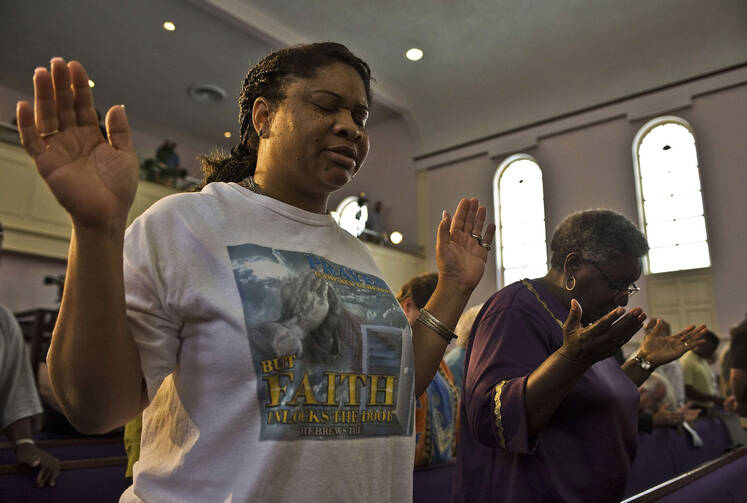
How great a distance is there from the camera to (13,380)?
224 cm

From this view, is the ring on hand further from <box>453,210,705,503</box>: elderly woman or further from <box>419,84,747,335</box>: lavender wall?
<box>419,84,747,335</box>: lavender wall

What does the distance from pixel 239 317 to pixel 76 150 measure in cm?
31

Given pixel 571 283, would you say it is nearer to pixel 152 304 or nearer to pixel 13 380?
pixel 152 304

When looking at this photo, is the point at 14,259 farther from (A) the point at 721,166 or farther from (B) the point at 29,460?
(A) the point at 721,166

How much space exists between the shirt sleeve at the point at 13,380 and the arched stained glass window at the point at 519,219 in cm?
918


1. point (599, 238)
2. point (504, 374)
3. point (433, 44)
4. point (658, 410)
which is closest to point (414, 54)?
point (433, 44)

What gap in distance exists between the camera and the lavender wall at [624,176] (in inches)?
347

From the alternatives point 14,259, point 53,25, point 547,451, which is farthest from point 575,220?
point 53,25

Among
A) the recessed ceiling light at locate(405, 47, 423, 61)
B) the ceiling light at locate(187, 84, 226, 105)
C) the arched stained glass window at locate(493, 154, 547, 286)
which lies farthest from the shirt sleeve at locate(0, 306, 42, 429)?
the ceiling light at locate(187, 84, 226, 105)

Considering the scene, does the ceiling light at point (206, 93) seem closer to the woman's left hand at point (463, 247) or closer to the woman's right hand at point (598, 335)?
the woman's left hand at point (463, 247)

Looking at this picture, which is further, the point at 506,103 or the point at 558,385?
the point at 506,103

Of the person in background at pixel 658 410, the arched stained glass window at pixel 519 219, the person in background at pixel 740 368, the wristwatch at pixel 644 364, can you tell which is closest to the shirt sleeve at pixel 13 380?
the wristwatch at pixel 644 364

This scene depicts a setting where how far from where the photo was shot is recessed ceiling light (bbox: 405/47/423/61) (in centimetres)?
1016

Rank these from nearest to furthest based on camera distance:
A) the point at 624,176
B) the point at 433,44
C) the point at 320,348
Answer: the point at 320,348
the point at 624,176
the point at 433,44
